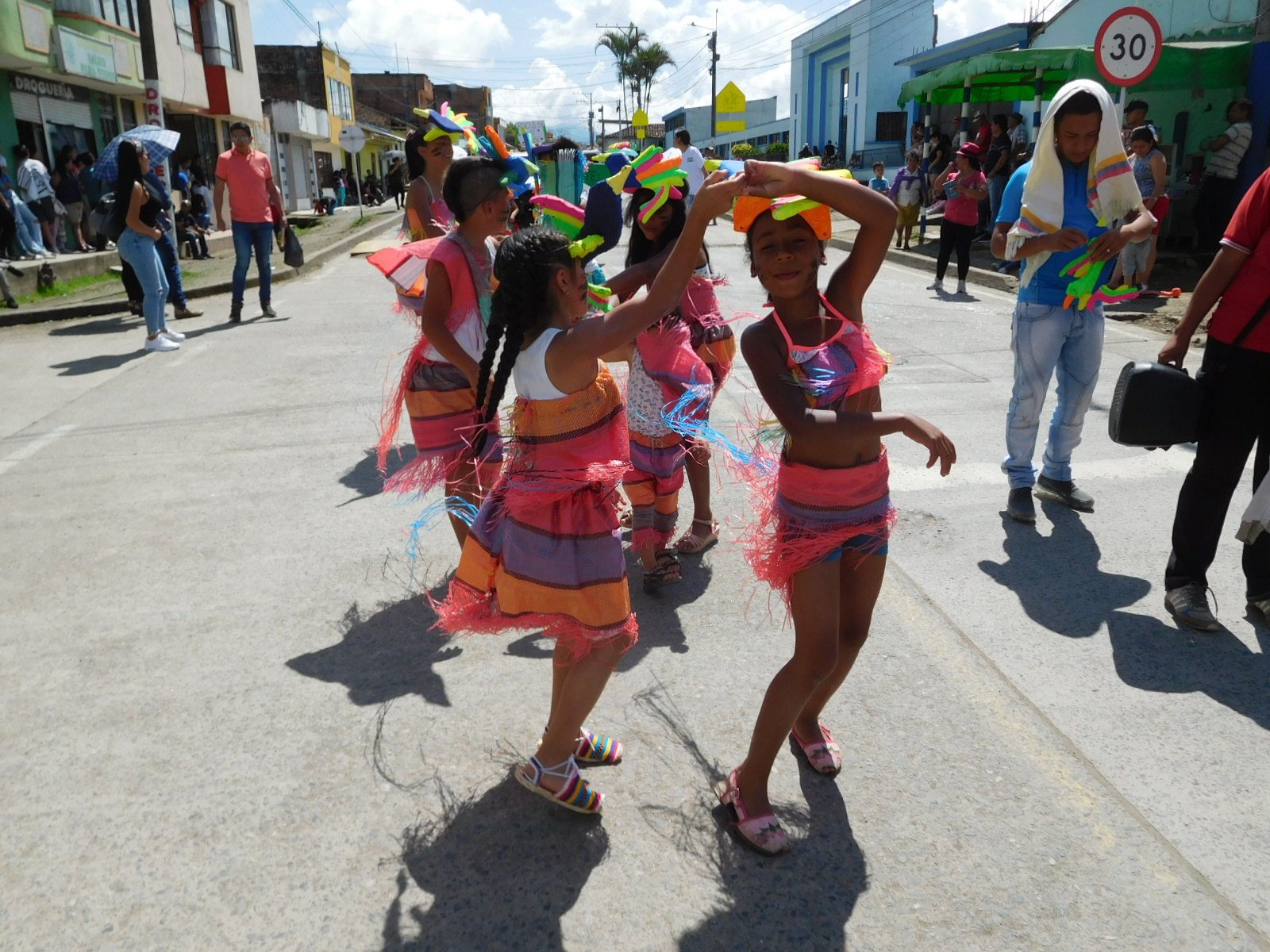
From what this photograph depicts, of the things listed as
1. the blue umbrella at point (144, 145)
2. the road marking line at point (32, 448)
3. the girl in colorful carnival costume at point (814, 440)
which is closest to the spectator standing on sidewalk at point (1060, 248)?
the girl in colorful carnival costume at point (814, 440)

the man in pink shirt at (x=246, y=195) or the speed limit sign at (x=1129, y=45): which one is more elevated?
the speed limit sign at (x=1129, y=45)

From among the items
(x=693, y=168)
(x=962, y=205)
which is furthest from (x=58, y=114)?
(x=693, y=168)

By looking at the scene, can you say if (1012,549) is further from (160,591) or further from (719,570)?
(160,591)

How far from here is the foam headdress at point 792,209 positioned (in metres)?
2.36

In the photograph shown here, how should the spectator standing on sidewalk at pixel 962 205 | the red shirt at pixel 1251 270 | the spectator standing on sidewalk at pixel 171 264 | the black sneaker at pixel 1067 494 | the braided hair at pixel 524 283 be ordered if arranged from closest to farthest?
the braided hair at pixel 524 283, the red shirt at pixel 1251 270, the black sneaker at pixel 1067 494, the spectator standing on sidewalk at pixel 171 264, the spectator standing on sidewalk at pixel 962 205

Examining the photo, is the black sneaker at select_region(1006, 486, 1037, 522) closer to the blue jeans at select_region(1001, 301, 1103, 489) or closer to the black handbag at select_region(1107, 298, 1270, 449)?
the blue jeans at select_region(1001, 301, 1103, 489)

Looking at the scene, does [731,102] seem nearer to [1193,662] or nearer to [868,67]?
[868,67]

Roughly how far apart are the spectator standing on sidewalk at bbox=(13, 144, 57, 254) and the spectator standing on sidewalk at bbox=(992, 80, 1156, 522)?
1714cm

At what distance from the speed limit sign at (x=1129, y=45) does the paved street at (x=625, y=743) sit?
542 cm

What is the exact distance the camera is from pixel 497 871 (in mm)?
2496

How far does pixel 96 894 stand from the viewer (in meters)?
2.41

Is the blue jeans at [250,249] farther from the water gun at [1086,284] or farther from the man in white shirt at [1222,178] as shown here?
the man in white shirt at [1222,178]

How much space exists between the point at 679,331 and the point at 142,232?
23.9ft

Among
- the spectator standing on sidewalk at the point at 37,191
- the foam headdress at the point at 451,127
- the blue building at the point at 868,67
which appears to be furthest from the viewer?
the blue building at the point at 868,67
